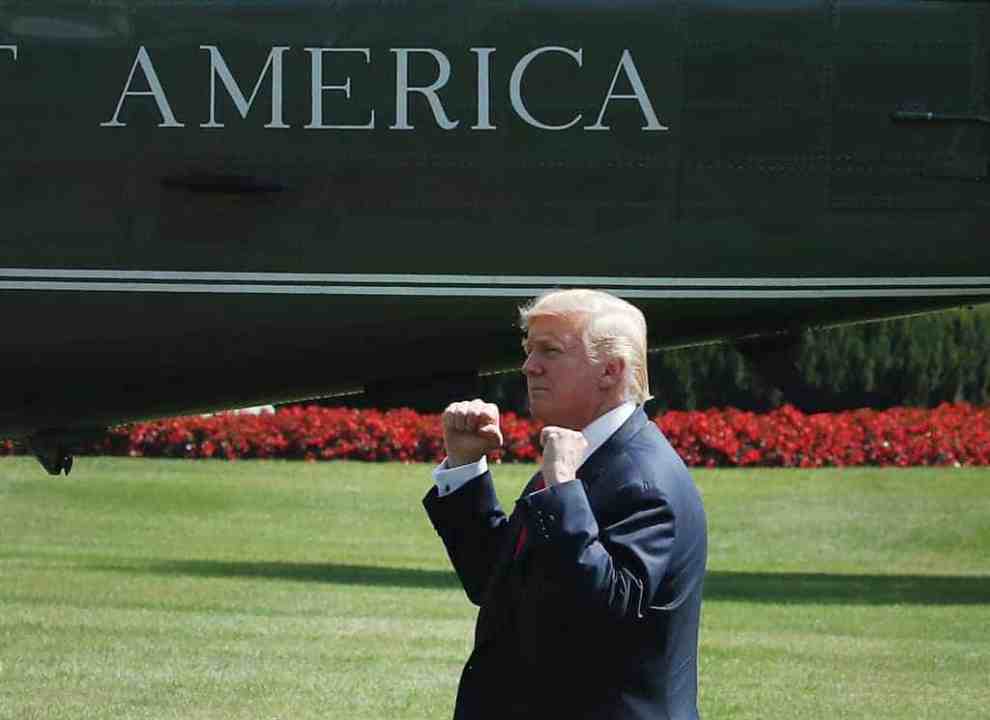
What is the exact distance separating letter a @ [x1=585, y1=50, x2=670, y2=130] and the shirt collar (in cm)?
350

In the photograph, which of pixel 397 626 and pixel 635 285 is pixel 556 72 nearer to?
pixel 635 285

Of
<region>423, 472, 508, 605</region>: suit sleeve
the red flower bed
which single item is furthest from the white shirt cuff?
the red flower bed

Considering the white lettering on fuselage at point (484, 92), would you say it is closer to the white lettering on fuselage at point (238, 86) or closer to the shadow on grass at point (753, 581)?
the white lettering on fuselage at point (238, 86)

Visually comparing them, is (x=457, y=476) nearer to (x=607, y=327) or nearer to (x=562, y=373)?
(x=562, y=373)

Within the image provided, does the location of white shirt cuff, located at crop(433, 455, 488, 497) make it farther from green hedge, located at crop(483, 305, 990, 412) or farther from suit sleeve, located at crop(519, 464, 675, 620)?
green hedge, located at crop(483, 305, 990, 412)

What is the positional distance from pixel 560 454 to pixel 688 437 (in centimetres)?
1731

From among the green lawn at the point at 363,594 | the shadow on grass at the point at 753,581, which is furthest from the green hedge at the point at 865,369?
the shadow on grass at the point at 753,581

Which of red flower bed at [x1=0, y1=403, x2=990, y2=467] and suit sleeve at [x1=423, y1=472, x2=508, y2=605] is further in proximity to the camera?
red flower bed at [x1=0, y1=403, x2=990, y2=467]

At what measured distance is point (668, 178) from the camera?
7.70 m

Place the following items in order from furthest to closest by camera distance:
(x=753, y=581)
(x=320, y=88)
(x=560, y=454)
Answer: (x=753, y=581)
(x=320, y=88)
(x=560, y=454)

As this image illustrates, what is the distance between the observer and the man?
4.08m

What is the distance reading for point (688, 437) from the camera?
21.3 m

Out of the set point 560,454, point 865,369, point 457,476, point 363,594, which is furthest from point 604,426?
point 865,369

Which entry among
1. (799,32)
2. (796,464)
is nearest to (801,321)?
(799,32)
